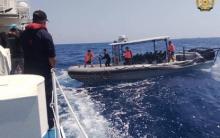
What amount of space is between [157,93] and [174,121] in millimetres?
5605

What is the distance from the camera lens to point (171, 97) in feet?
51.9

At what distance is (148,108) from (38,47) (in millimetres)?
9750

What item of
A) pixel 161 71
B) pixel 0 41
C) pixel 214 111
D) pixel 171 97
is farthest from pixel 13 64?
pixel 161 71

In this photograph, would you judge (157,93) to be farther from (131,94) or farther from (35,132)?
(35,132)

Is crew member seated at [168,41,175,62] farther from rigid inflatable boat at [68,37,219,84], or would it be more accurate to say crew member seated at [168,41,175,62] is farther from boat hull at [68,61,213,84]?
boat hull at [68,61,213,84]

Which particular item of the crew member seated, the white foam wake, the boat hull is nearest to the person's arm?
the boat hull

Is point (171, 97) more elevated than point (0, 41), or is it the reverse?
point (0, 41)

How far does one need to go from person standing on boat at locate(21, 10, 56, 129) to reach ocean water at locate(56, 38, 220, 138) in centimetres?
563

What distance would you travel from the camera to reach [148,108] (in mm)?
13617

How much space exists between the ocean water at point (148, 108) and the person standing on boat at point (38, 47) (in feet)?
18.5

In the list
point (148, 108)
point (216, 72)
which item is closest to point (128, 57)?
point (216, 72)

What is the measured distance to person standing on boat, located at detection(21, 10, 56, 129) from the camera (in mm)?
4301

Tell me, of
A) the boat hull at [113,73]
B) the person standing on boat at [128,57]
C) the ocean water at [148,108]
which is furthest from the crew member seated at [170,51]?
the person standing on boat at [128,57]

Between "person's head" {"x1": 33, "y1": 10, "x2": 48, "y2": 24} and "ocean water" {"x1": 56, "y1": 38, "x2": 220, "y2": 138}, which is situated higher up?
"person's head" {"x1": 33, "y1": 10, "x2": 48, "y2": 24}
